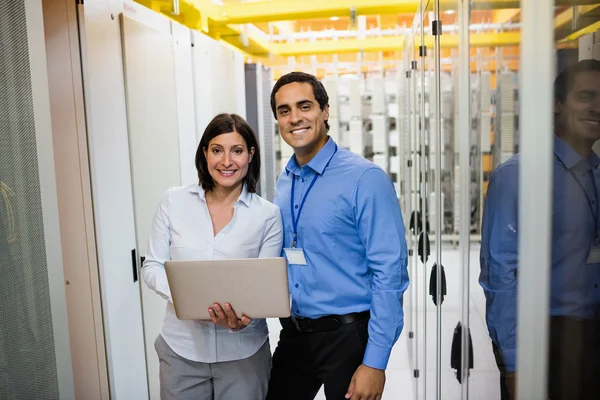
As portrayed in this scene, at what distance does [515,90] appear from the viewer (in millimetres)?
857

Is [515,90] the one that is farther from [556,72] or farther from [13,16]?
[13,16]

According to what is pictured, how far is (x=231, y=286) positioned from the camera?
5.21 feet

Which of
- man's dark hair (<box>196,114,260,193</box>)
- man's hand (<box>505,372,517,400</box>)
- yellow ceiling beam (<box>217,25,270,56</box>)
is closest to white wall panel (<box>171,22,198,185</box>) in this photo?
man's dark hair (<box>196,114,260,193</box>)

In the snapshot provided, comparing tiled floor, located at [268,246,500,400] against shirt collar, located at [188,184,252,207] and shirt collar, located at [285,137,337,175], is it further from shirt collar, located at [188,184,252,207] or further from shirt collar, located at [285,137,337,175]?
shirt collar, located at [188,184,252,207]

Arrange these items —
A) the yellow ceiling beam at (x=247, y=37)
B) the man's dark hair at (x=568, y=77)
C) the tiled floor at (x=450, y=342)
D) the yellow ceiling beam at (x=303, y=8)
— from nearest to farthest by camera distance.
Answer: the man's dark hair at (x=568, y=77)
the tiled floor at (x=450, y=342)
the yellow ceiling beam at (x=303, y=8)
the yellow ceiling beam at (x=247, y=37)

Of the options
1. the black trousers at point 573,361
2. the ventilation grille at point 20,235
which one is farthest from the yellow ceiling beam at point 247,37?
the black trousers at point 573,361

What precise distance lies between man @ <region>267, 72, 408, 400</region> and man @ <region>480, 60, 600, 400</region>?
0.61 meters

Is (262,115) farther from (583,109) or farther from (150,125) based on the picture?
(583,109)

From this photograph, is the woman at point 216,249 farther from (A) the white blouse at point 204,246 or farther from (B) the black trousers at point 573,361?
(B) the black trousers at point 573,361

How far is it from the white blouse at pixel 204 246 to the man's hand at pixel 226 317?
0.14 meters

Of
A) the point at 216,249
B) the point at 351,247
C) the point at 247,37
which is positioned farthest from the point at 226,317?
the point at 247,37

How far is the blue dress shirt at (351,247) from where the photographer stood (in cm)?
168

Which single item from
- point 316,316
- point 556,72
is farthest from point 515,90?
point 316,316

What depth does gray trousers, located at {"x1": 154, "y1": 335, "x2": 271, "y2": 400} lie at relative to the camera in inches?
70.7
